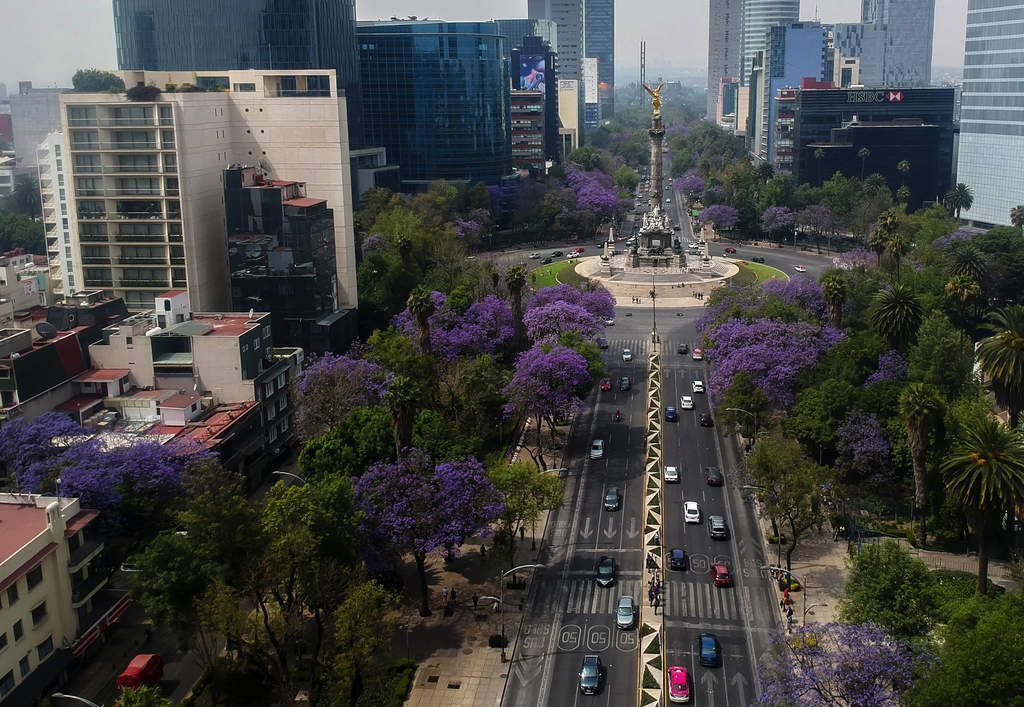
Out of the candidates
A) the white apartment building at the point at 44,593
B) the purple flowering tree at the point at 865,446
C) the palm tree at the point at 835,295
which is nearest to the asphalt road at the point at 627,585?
the purple flowering tree at the point at 865,446

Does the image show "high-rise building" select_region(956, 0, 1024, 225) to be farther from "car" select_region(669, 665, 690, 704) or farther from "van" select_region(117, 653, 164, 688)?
"van" select_region(117, 653, 164, 688)

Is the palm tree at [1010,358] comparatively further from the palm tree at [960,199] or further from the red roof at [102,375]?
the palm tree at [960,199]

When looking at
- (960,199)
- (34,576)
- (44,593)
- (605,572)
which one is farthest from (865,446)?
(960,199)

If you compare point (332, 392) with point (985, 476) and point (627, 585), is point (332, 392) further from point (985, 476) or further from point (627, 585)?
point (985, 476)

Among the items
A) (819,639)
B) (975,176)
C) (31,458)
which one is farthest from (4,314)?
(975,176)

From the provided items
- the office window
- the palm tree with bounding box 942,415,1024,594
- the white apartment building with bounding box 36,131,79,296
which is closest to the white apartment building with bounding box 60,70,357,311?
the white apartment building with bounding box 36,131,79,296
